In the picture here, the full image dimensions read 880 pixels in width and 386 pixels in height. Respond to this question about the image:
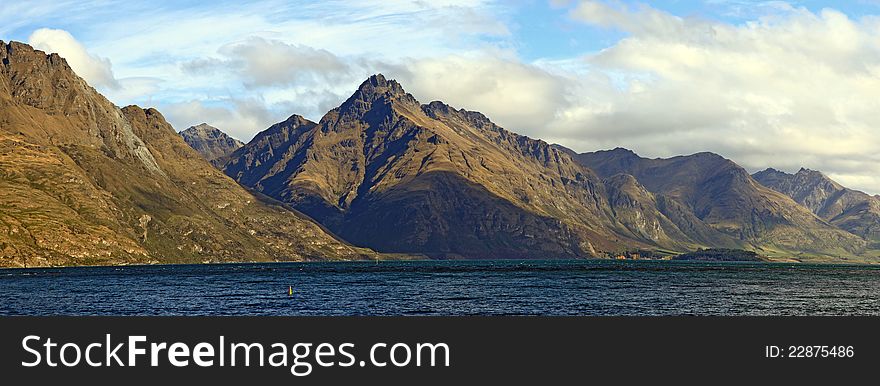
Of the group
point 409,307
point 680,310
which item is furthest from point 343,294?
point 680,310

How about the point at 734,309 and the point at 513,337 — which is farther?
the point at 734,309

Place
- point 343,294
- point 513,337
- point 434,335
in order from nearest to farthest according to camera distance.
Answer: point 434,335, point 513,337, point 343,294

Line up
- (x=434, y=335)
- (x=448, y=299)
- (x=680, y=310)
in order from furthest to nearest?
(x=448, y=299) < (x=680, y=310) < (x=434, y=335)

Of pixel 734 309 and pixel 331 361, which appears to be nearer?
pixel 331 361

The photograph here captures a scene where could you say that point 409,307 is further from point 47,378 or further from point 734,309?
point 47,378

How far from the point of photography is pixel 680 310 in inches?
5723

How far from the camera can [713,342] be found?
50562 millimetres

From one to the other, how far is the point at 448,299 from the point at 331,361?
425ft

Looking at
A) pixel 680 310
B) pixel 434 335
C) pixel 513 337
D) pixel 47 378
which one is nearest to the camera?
pixel 47 378

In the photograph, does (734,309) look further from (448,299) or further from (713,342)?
(713,342)

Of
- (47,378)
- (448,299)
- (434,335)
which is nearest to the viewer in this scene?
(47,378)

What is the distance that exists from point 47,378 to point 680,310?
4609 inches

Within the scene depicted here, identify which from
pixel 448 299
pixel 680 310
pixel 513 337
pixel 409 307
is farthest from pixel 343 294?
pixel 513 337

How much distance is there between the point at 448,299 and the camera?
175250mm
